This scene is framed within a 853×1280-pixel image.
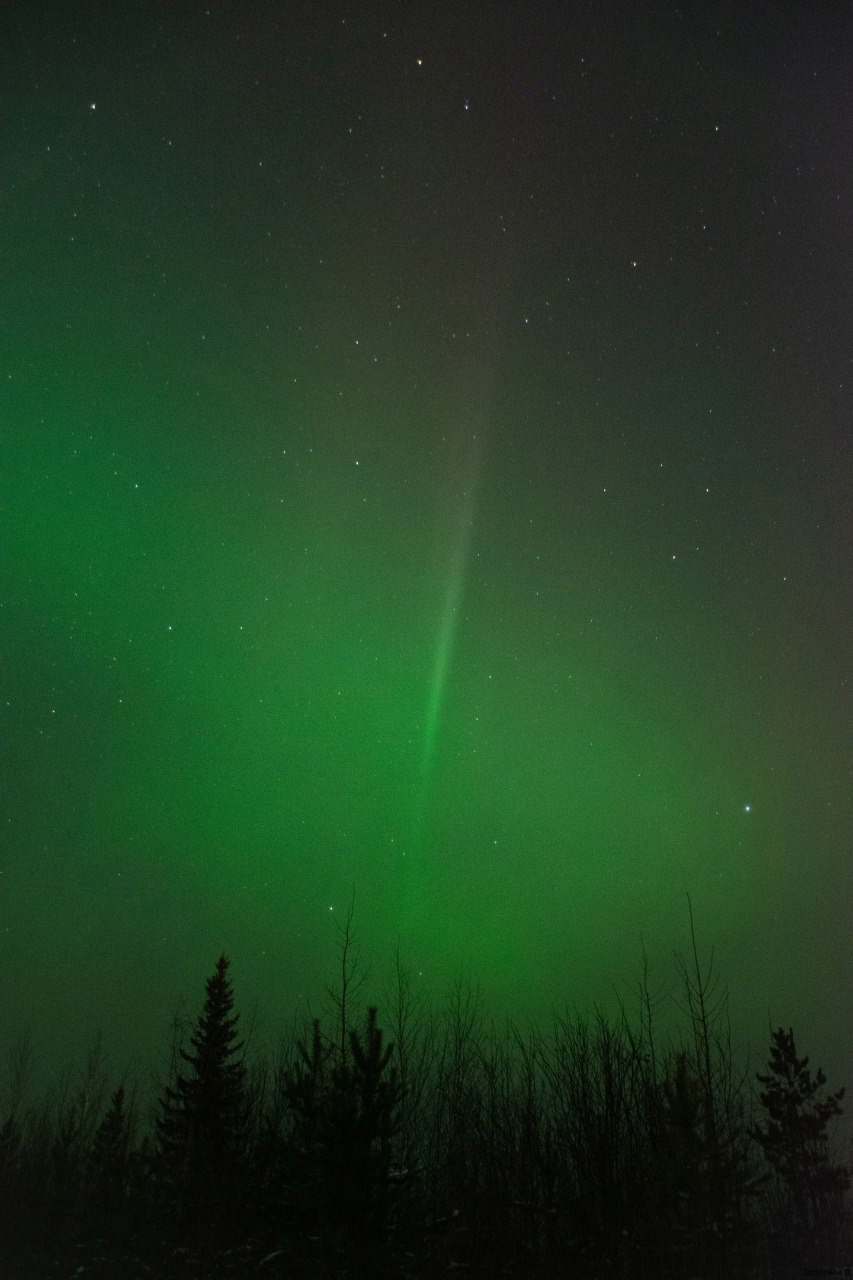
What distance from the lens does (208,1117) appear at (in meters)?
28.6

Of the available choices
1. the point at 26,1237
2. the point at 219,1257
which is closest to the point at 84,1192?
the point at 26,1237

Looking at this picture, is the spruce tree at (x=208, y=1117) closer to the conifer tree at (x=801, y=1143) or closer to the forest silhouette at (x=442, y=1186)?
the forest silhouette at (x=442, y=1186)

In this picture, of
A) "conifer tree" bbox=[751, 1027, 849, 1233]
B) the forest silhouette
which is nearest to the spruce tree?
the forest silhouette

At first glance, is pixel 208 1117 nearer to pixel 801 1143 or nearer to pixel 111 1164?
pixel 111 1164

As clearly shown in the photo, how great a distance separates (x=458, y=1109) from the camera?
24.3 metres

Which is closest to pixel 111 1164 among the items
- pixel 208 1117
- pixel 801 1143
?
pixel 208 1117

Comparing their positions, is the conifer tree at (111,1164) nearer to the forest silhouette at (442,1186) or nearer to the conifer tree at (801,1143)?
the forest silhouette at (442,1186)

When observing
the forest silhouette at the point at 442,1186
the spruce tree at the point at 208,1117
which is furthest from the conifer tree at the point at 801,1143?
the spruce tree at the point at 208,1117

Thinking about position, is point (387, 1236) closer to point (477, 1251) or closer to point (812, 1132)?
point (477, 1251)

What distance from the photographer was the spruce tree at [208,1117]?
2131 centimetres

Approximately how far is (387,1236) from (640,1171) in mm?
8921

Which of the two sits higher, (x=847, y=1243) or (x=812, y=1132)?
(x=812, y=1132)

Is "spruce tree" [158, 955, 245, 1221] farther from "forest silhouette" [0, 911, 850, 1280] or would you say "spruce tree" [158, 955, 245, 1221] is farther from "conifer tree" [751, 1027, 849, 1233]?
"conifer tree" [751, 1027, 849, 1233]

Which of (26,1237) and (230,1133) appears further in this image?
(230,1133)
